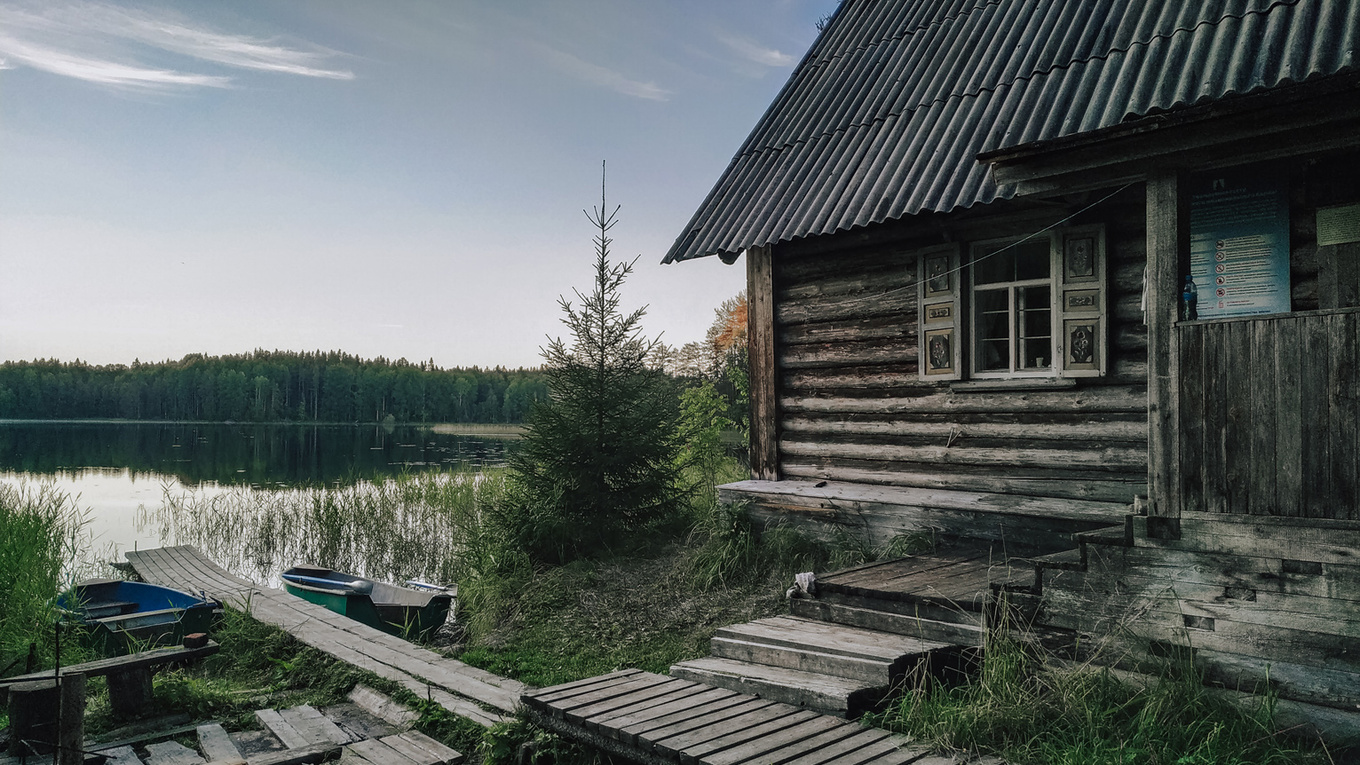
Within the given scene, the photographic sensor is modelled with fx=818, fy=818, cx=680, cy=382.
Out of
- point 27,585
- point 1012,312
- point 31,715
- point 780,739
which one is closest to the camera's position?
point 780,739

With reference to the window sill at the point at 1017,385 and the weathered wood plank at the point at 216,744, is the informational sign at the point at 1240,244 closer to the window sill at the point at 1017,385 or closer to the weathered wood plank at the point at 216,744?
the window sill at the point at 1017,385

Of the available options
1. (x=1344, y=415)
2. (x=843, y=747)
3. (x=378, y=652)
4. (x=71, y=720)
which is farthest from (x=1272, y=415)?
(x=378, y=652)

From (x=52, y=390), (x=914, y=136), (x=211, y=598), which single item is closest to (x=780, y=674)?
(x=914, y=136)

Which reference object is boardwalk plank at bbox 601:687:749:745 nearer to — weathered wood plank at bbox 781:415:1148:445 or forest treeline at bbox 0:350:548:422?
weathered wood plank at bbox 781:415:1148:445

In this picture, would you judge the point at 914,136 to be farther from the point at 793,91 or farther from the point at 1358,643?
the point at 1358,643

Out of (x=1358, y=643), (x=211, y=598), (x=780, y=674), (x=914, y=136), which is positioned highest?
(x=914, y=136)

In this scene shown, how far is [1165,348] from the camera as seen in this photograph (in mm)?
4715

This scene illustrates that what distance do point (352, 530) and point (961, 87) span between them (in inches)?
546

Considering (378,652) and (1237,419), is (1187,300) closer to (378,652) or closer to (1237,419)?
(1237,419)

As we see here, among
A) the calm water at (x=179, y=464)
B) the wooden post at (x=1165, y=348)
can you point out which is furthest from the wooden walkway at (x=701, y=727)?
the calm water at (x=179, y=464)

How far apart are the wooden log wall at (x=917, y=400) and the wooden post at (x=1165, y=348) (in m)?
2.25

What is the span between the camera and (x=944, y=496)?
793 cm

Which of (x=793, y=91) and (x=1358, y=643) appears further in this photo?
(x=793, y=91)

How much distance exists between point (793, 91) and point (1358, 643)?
9.41 meters
